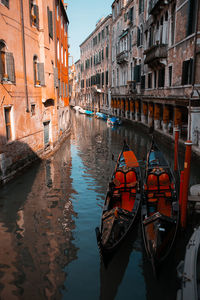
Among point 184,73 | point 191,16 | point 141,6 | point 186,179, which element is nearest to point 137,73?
point 141,6

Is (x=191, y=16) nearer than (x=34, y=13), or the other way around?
(x=34, y=13)

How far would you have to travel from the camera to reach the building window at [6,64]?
1000 centimetres

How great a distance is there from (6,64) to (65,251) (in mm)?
7759

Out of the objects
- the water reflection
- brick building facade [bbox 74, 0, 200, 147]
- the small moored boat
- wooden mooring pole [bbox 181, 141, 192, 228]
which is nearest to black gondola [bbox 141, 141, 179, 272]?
wooden mooring pole [bbox 181, 141, 192, 228]

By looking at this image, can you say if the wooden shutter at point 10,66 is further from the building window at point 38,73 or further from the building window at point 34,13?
the building window at point 34,13

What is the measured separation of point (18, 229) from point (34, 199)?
→ 2148 mm

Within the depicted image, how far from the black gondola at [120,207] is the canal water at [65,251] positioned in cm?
59

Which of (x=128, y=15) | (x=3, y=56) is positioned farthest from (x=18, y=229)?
(x=128, y=15)

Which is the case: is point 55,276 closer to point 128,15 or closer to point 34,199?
point 34,199

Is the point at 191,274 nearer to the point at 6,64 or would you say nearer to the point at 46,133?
the point at 6,64

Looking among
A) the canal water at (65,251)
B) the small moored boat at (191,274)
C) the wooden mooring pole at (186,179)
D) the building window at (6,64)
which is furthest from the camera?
the building window at (6,64)

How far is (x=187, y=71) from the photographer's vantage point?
14.0 metres

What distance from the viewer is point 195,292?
374 cm

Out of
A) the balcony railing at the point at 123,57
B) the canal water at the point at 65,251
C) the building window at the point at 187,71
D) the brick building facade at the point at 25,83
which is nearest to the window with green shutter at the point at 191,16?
the building window at the point at 187,71
